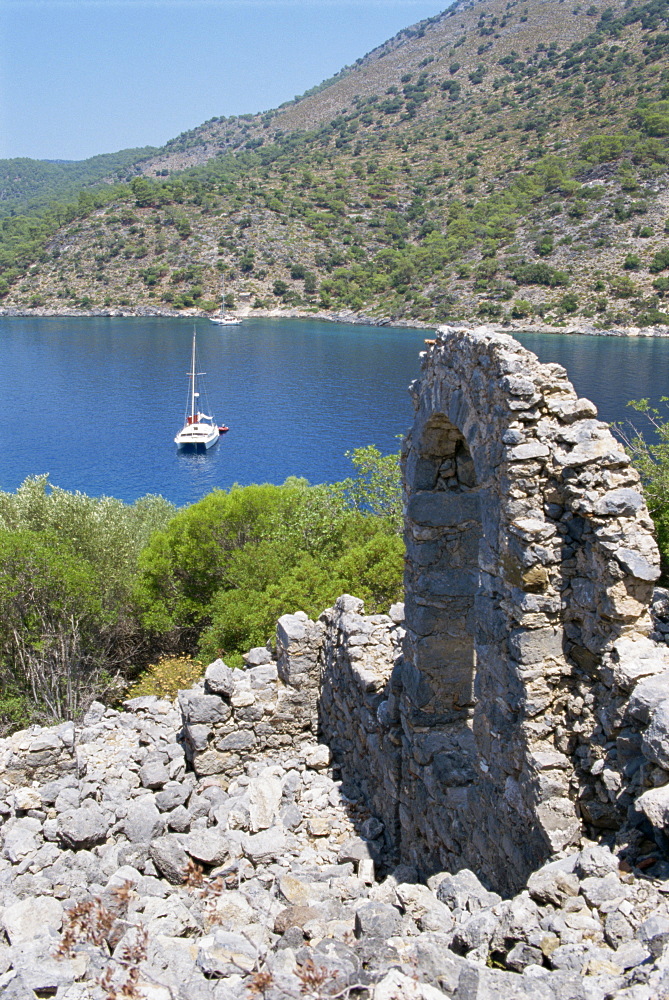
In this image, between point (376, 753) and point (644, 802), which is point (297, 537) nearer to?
point (376, 753)

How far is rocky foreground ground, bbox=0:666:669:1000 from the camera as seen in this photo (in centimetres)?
458

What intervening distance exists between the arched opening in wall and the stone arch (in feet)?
2.43

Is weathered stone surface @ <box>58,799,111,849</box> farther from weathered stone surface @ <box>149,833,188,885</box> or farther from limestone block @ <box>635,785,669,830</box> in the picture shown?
limestone block @ <box>635,785,669,830</box>

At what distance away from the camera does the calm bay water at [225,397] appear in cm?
4922

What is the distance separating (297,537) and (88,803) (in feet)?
33.9

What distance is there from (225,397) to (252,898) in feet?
203

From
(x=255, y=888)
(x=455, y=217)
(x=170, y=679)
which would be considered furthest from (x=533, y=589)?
(x=455, y=217)

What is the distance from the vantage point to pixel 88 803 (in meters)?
9.60

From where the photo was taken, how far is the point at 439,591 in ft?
29.0

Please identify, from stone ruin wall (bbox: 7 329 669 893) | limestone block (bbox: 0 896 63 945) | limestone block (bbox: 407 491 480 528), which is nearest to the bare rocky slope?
limestone block (bbox: 0 896 63 945)

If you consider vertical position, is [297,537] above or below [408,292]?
below

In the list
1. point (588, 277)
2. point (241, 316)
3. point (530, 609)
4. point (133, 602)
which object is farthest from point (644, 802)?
point (241, 316)

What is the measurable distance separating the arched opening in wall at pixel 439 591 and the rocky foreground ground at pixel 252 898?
1.56 meters

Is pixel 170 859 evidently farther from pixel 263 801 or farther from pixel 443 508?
pixel 443 508
